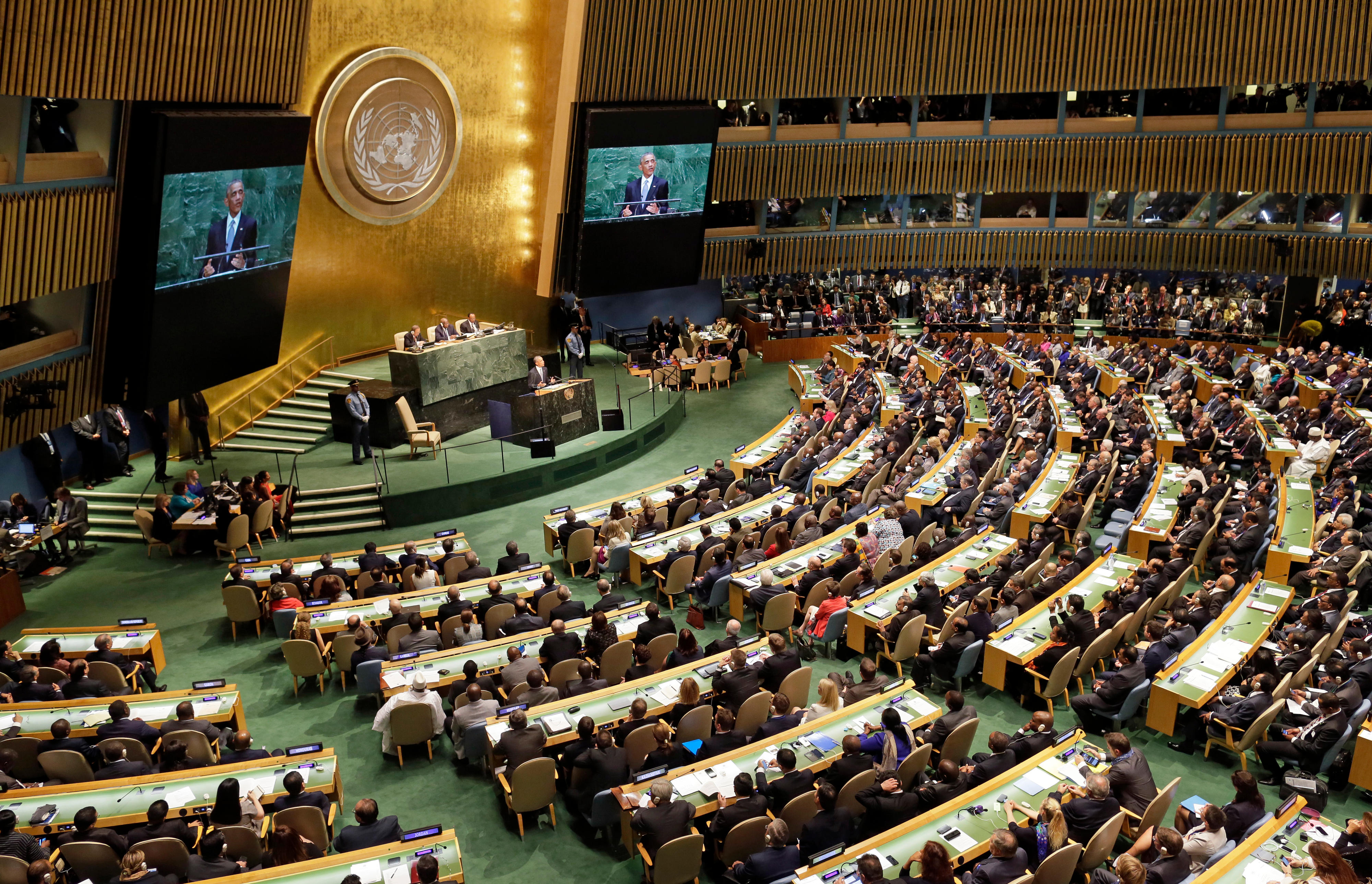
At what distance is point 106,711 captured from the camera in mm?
9531

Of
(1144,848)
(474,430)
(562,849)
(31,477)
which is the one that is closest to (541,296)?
(474,430)

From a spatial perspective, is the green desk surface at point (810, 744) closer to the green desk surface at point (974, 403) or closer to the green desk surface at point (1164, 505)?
the green desk surface at point (1164, 505)

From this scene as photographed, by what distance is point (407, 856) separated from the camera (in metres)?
7.36

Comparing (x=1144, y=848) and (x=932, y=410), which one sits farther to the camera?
(x=932, y=410)

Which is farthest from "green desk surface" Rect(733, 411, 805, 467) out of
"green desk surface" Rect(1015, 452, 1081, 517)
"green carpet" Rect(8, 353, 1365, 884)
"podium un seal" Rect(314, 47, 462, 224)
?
"podium un seal" Rect(314, 47, 462, 224)

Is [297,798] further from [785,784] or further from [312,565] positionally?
[312,565]

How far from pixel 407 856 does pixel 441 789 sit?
2.15 meters

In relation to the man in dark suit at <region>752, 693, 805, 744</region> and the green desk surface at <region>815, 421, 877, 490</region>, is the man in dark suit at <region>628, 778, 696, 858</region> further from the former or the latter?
the green desk surface at <region>815, 421, 877, 490</region>

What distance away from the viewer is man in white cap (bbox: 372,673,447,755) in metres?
9.62

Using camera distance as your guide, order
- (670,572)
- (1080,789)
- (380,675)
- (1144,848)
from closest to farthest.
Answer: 1. (1144,848)
2. (1080,789)
3. (380,675)
4. (670,572)

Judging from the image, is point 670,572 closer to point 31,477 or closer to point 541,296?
point 31,477

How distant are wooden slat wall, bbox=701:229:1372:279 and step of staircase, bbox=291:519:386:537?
13222 mm

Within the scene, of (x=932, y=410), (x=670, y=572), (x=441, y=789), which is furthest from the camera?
(x=932, y=410)

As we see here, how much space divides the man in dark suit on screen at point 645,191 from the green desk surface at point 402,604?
12.1m
